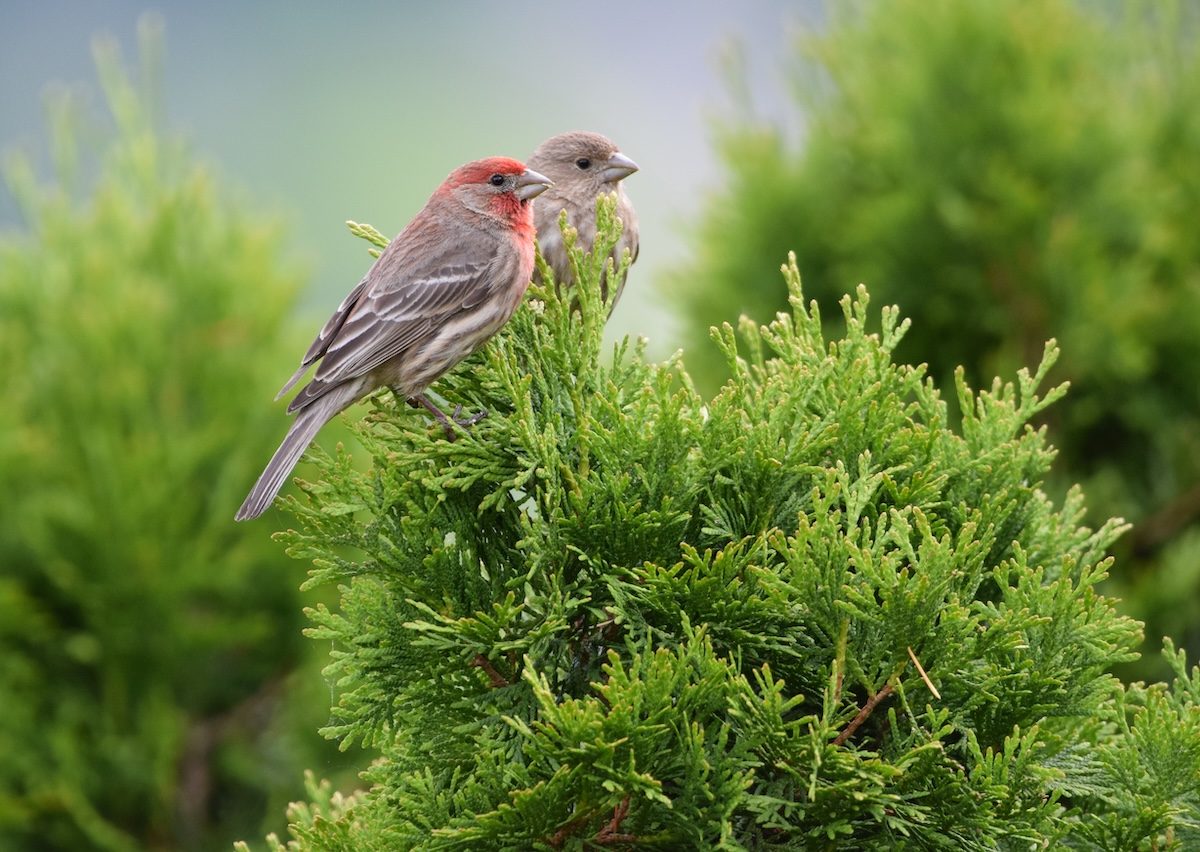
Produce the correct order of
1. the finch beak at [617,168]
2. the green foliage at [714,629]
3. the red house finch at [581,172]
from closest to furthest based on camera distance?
1. the green foliage at [714,629]
2. the red house finch at [581,172]
3. the finch beak at [617,168]

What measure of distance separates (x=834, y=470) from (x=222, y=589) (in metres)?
5.33

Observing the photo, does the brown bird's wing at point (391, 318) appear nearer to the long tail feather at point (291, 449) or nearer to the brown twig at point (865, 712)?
the long tail feather at point (291, 449)

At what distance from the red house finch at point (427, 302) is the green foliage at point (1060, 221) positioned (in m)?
2.84

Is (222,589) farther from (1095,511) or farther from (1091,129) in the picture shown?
(1091,129)

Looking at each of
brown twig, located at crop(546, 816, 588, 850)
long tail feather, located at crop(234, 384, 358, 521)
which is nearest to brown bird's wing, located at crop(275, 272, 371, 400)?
long tail feather, located at crop(234, 384, 358, 521)

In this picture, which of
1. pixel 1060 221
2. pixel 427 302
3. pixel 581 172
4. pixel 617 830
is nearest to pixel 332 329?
pixel 427 302

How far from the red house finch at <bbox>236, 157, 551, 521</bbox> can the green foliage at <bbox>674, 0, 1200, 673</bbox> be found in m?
2.84

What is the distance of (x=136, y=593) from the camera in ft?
24.0

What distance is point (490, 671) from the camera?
316cm

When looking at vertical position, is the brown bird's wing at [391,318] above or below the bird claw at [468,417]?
above

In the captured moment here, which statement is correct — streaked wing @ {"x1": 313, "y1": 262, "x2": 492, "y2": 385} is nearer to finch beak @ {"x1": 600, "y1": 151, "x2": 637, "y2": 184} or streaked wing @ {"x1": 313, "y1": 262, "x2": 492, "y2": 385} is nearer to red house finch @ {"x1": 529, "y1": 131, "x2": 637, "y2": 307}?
red house finch @ {"x1": 529, "y1": 131, "x2": 637, "y2": 307}

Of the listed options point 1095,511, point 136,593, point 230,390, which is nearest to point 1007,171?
point 1095,511

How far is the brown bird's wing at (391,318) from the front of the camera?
4.41 meters

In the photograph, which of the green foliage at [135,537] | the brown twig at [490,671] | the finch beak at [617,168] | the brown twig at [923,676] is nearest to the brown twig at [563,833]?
the brown twig at [490,671]
